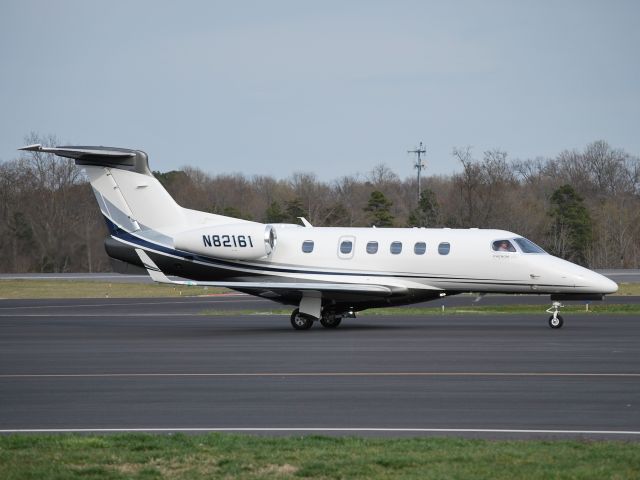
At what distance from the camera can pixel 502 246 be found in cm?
2661

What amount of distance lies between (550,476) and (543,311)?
25774mm

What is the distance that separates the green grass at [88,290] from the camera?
5044 centimetres

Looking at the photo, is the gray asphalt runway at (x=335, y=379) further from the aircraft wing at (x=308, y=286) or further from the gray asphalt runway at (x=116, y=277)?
the gray asphalt runway at (x=116, y=277)

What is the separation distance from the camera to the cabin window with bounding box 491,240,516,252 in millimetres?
26562

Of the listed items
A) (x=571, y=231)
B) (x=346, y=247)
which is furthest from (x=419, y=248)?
(x=571, y=231)

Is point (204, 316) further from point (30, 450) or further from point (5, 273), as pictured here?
point (5, 273)

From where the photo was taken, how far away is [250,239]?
27.6m

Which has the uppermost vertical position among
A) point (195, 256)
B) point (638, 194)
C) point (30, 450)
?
point (638, 194)

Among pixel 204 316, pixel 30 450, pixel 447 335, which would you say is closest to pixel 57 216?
pixel 204 316

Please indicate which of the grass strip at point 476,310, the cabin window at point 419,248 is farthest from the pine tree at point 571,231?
the cabin window at point 419,248

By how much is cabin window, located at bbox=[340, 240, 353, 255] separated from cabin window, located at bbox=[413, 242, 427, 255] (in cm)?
172

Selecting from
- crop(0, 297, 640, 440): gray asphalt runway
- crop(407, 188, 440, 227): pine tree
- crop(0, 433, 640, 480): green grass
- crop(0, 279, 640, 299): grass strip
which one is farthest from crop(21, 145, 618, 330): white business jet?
crop(407, 188, 440, 227): pine tree

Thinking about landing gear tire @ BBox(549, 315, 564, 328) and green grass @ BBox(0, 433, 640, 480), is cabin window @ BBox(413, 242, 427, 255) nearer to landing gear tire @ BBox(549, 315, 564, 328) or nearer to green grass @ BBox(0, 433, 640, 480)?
landing gear tire @ BBox(549, 315, 564, 328)

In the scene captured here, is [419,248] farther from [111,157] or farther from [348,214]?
[348,214]
